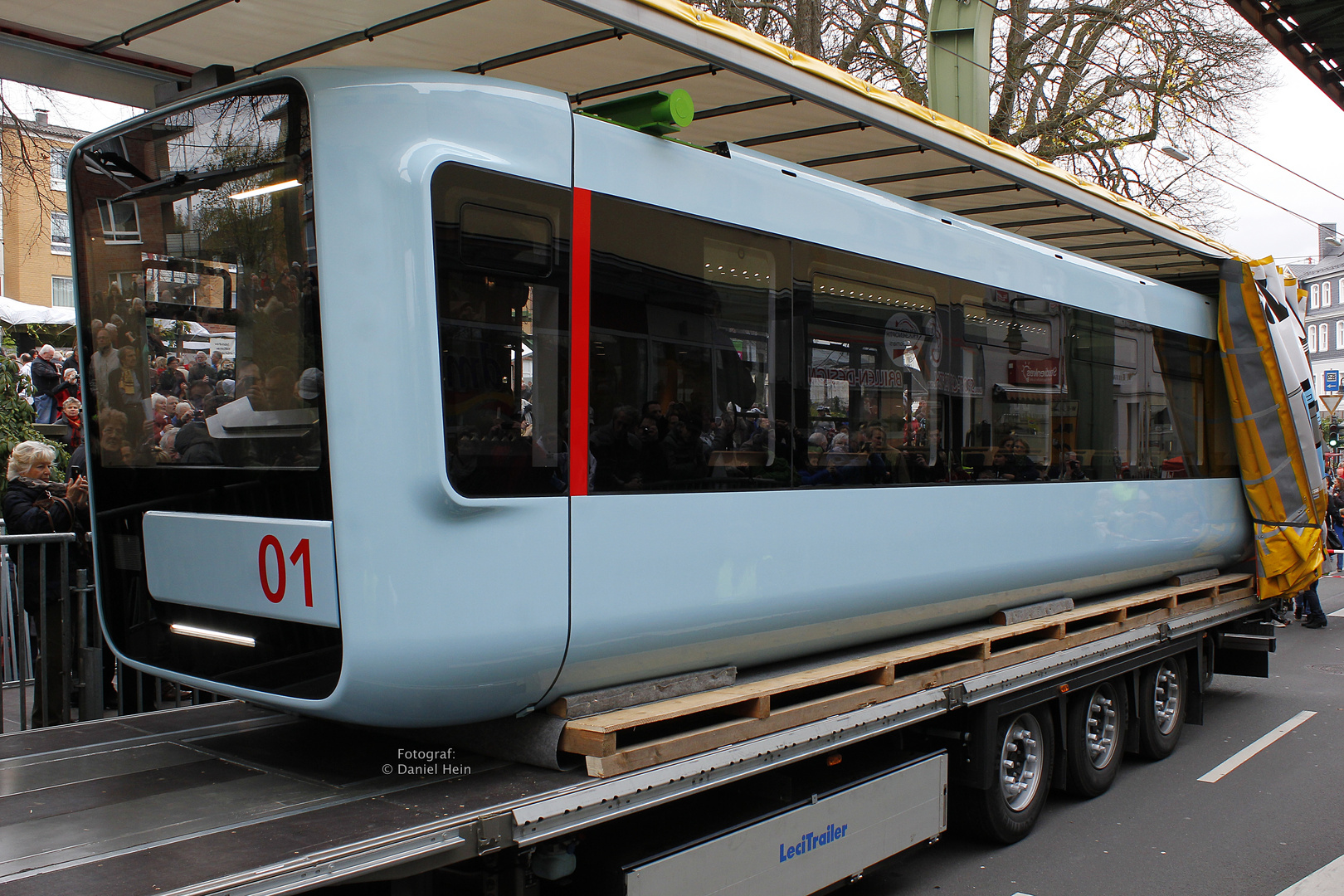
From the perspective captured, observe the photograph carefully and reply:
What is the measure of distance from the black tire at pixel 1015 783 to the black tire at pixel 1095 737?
10.3 inches

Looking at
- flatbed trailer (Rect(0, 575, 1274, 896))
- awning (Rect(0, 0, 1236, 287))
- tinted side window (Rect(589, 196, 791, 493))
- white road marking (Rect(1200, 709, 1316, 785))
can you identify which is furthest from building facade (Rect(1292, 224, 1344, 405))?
tinted side window (Rect(589, 196, 791, 493))

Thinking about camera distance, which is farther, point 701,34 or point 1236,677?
point 1236,677

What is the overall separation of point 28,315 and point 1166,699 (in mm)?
14887

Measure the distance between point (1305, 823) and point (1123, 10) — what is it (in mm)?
15924

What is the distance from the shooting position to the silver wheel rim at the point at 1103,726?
279 inches

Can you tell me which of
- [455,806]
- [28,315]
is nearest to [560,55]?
[455,806]

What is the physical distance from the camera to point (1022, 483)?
636 cm

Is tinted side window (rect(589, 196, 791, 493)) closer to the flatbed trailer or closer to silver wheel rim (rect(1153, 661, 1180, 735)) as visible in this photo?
the flatbed trailer

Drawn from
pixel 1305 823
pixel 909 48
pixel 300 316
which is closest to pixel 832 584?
pixel 300 316

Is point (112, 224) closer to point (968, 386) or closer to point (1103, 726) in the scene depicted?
point (968, 386)

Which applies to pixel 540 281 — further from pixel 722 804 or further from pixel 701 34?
pixel 722 804

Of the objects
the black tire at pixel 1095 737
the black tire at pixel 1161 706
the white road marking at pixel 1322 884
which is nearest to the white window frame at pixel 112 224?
the black tire at pixel 1095 737

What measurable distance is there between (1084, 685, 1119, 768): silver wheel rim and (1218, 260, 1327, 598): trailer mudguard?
10.1ft

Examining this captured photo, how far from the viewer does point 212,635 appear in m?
3.74
